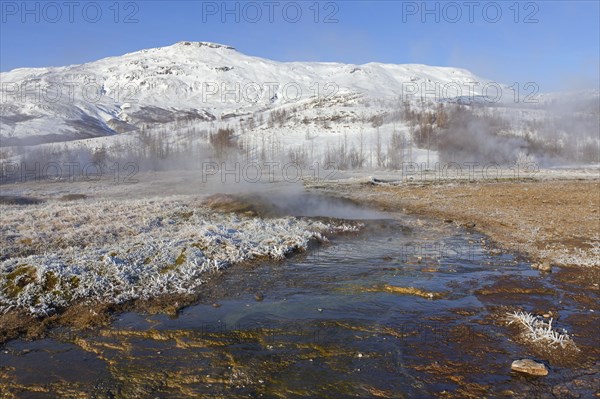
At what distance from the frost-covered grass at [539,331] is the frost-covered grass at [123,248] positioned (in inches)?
247

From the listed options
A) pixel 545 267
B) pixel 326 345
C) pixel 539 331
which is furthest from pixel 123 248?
pixel 545 267

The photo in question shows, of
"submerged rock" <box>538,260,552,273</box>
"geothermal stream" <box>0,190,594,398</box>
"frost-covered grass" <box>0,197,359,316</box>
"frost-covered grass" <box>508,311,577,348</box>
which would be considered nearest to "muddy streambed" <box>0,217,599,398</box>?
"geothermal stream" <box>0,190,594,398</box>

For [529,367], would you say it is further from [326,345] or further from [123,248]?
[123,248]

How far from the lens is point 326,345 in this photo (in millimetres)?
6918

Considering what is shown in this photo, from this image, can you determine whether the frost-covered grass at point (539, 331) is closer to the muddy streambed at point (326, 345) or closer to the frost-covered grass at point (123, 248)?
the muddy streambed at point (326, 345)

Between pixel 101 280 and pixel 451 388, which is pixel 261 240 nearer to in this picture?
pixel 101 280

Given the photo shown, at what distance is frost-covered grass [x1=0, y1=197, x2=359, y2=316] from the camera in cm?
921

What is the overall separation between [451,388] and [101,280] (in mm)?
7136

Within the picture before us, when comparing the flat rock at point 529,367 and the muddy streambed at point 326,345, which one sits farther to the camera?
the flat rock at point 529,367

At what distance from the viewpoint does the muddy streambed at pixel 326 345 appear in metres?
5.80

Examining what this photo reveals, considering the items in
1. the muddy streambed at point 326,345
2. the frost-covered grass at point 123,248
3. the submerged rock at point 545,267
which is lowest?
the muddy streambed at point 326,345

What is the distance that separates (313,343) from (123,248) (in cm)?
676

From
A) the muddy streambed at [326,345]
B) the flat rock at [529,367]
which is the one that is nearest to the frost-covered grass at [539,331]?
the muddy streambed at [326,345]

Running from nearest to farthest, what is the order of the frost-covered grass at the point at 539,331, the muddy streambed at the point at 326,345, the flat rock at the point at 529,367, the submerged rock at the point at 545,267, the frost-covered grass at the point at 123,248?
the muddy streambed at the point at 326,345, the flat rock at the point at 529,367, the frost-covered grass at the point at 539,331, the frost-covered grass at the point at 123,248, the submerged rock at the point at 545,267
